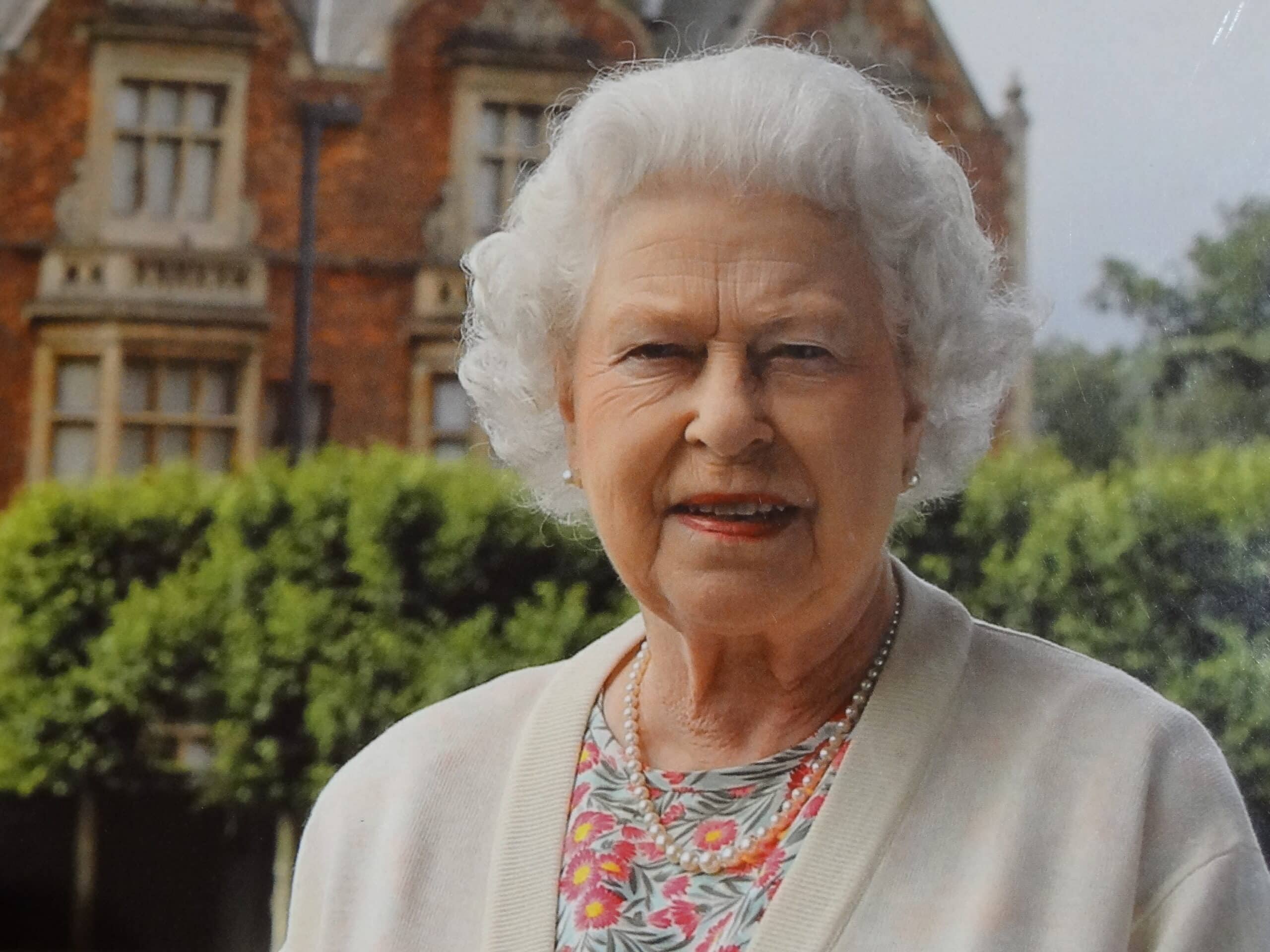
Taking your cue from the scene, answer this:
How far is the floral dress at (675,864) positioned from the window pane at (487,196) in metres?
1.32

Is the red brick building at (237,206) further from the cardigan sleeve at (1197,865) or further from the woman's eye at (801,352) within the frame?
the cardigan sleeve at (1197,865)

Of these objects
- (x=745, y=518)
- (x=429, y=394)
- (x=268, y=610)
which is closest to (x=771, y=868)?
(x=745, y=518)

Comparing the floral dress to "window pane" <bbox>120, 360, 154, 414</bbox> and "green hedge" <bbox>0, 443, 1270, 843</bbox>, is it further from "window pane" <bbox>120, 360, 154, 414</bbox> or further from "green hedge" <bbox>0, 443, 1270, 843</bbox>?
"window pane" <bbox>120, 360, 154, 414</bbox>

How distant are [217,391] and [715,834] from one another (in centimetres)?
148

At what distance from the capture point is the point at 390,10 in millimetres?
2322

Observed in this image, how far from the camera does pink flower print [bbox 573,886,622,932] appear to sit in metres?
1.03

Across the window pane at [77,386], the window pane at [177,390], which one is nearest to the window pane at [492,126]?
the window pane at [177,390]

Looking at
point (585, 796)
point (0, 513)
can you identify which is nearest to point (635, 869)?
point (585, 796)

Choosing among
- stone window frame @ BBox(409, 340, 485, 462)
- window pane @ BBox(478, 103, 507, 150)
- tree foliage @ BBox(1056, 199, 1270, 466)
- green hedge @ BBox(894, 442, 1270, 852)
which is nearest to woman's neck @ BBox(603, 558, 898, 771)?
green hedge @ BBox(894, 442, 1270, 852)

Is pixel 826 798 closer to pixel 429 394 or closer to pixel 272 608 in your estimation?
pixel 429 394

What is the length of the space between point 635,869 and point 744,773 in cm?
11

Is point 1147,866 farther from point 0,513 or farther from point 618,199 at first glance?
point 0,513

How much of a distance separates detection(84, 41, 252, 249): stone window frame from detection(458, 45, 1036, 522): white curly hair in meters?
1.26

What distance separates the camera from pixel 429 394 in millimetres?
2279
